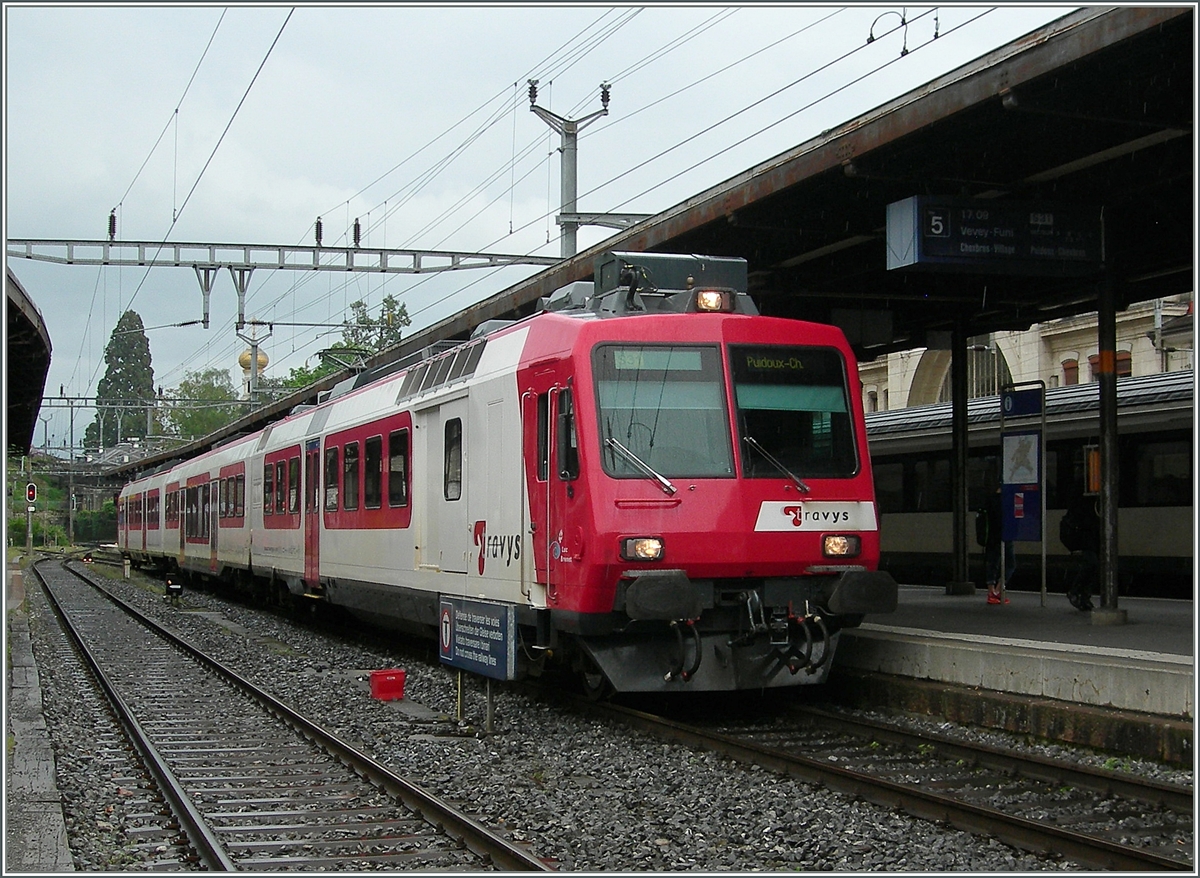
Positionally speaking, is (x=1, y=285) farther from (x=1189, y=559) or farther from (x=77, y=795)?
(x=1189, y=559)

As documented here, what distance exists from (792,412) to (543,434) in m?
1.89

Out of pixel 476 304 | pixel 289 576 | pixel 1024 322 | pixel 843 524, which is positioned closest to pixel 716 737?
pixel 843 524

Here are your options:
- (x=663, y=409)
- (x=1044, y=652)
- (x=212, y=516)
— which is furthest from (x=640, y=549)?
(x=212, y=516)

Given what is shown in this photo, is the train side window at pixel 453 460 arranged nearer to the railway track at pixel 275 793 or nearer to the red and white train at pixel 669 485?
the red and white train at pixel 669 485

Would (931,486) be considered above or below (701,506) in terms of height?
above

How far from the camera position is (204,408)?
337 ft

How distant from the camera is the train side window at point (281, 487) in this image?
20359 millimetres

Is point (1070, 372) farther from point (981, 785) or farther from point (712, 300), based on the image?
point (981, 785)

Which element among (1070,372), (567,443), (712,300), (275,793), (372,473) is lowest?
(275,793)

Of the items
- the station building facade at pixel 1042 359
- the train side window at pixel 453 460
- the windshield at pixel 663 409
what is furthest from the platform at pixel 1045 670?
the station building facade at pixel 1042 359

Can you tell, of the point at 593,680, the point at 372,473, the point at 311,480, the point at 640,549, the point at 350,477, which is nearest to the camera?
the point at 640,549

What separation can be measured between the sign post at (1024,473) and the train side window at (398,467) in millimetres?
6222

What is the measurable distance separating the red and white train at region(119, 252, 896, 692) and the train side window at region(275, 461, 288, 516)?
29.4ft

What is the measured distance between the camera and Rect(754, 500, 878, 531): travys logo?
973 cm
